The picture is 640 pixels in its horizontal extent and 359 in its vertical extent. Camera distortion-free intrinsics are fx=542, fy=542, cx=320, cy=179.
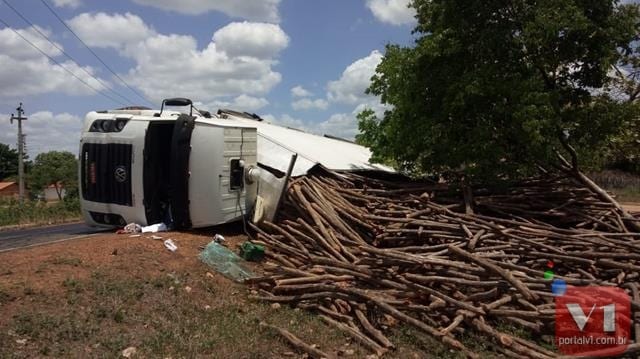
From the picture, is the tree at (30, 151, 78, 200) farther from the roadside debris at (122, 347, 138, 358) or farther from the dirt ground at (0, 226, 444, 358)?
the roadside debris at (122, 347, 138, 358)

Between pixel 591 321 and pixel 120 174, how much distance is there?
24.6 feet

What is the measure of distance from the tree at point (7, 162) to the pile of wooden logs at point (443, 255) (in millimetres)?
75410

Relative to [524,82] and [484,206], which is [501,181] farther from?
[524,82]

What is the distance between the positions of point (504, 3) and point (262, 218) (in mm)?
5828

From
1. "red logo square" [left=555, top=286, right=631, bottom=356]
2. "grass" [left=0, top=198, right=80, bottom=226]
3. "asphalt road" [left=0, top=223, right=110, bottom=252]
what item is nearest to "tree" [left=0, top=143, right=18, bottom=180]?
"grass" [left=0, top=198, right=80, bottom=226]

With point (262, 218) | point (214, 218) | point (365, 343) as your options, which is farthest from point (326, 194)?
point (365, 343)

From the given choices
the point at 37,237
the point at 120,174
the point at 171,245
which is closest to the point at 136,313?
the point at 171,245

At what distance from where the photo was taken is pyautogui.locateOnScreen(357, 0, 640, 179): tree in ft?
30.9

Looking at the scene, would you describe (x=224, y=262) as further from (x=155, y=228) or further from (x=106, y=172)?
(x=106, y=172)

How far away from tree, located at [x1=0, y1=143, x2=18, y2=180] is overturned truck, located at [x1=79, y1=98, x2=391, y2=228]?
7302 centimetres

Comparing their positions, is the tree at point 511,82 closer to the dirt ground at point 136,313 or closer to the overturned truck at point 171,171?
the overturned truck at point 171,171

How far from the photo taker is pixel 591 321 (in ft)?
19.6

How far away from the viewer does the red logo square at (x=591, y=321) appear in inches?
225

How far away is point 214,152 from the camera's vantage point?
904 cm
